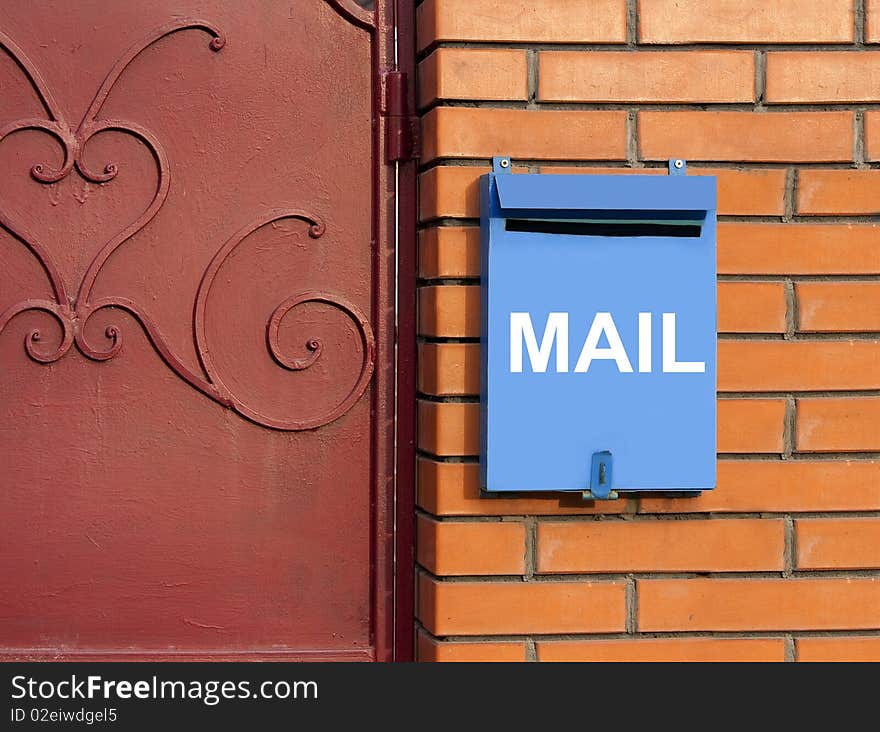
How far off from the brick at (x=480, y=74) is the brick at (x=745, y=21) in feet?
0.81

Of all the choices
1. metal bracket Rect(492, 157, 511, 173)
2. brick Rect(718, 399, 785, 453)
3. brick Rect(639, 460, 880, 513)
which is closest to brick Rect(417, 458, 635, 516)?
brick Rect(639, 460, 880, 513)

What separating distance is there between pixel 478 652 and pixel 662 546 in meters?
0.40

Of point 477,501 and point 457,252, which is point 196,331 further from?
point 477,501

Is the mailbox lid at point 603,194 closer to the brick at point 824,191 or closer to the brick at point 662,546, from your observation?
the brick at point 824,191

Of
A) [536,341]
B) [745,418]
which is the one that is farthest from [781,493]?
[536,341]

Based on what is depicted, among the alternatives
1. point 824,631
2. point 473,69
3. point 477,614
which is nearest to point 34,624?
point 477,614

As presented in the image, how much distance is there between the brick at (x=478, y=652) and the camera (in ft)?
7.07

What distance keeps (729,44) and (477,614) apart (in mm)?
1179

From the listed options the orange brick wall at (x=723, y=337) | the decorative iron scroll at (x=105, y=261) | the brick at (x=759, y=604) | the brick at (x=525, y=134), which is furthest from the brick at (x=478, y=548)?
the brick at (x=525, y=134)

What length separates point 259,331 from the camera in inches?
89.4

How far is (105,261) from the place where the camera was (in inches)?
88.0

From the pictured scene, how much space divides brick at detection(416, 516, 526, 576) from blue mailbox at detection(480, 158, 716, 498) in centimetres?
9

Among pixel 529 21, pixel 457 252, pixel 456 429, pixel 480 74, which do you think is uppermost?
pixel 529 21

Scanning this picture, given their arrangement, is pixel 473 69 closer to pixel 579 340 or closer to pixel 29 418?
pixel 579 340
